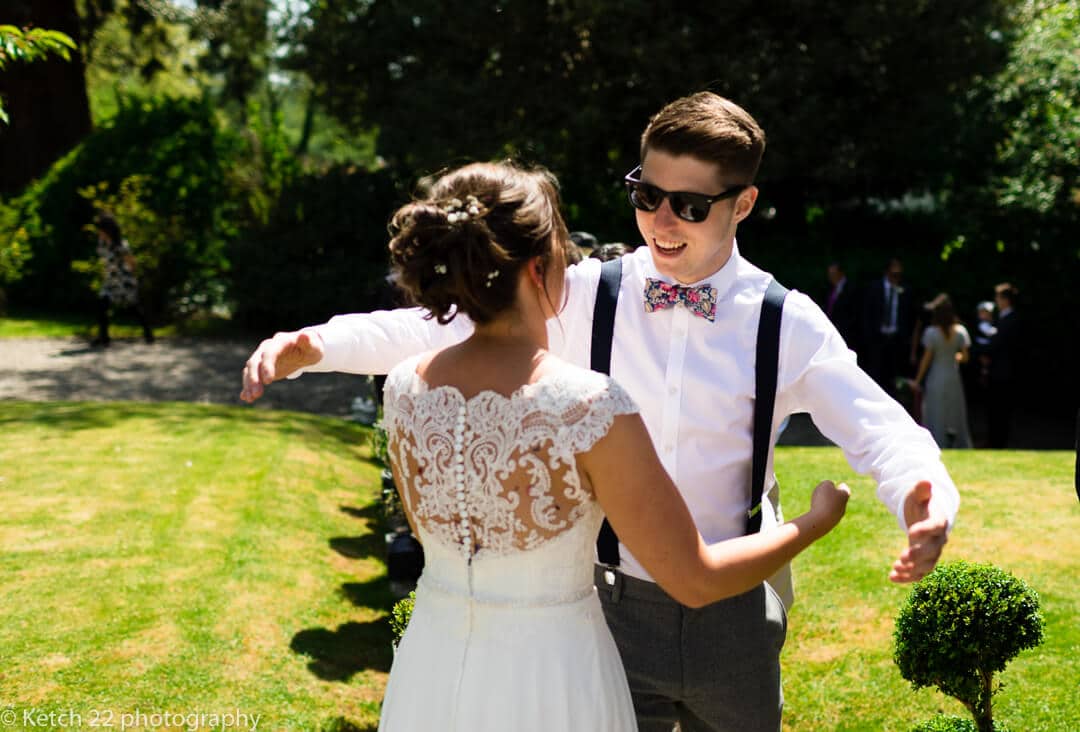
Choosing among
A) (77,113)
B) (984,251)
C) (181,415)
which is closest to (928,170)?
(984,251)

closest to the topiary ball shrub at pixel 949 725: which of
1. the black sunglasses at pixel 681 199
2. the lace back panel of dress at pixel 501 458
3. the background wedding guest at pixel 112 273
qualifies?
the black sunglasses at pixel 681 199

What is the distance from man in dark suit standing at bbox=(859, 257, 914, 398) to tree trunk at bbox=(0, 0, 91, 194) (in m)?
17.2

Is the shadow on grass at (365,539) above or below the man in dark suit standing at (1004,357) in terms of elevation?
below

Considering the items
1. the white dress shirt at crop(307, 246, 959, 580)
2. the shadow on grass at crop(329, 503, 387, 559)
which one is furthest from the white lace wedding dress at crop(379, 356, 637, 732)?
the shadow on grass at crop(329, 503, 387, 559)

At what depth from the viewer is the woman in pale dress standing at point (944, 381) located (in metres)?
13.2

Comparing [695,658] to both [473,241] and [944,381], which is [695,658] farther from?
[944,381]

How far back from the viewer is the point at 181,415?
11.7m

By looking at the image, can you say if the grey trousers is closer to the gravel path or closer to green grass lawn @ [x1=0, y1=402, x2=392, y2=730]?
green grass lawn @ [x1=0, y1=402, x2=392, y2=730]

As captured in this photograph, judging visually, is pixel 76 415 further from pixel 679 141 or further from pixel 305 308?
pixel 679 141

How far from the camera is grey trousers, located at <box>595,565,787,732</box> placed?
9.16 feet

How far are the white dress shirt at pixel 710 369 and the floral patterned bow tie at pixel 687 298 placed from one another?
26 mm

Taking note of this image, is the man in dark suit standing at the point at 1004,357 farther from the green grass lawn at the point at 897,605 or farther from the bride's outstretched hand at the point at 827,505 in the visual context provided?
the bride's outstretched hand at the point at 827,505

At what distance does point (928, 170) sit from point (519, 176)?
1692cm

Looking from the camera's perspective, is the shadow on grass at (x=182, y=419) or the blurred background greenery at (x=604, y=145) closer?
the shadow on grass at (x=182, y=419)
